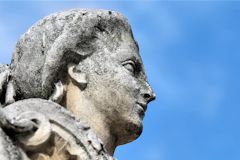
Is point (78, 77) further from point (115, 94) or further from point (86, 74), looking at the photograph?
point (115, 94)

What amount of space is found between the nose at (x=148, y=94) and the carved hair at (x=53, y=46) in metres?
0.47

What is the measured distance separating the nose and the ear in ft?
1.81

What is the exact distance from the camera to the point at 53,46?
8.84 metres

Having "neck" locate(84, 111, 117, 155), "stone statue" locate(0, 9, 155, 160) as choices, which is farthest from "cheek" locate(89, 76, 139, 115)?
"neck" locate(84, 111, 117, 155)

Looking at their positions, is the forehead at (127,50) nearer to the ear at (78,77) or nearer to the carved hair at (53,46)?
the carved hair at (53,46)

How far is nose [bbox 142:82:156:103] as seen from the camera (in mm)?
9062

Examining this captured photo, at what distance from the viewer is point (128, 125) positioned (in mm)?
8875

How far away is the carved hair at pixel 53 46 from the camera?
884 centimetres

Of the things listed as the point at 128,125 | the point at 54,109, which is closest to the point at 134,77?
the point at 128,125

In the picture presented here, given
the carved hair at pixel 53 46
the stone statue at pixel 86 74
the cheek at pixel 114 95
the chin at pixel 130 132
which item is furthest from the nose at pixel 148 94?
the carved hair at pixel 53 46

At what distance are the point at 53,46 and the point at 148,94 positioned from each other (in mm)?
946

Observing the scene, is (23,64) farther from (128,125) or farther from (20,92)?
(128,125)

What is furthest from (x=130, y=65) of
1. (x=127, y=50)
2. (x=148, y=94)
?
(x=148, y=94)

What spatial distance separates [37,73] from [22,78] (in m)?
0.15
